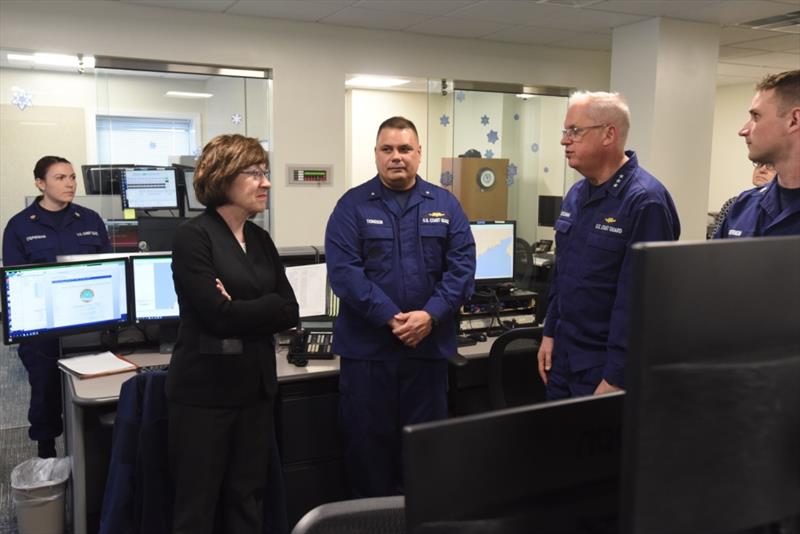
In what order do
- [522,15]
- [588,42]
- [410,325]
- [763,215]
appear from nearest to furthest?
1. [763,215]
2. [410,325]
3. [522,15]
4. [588,42]

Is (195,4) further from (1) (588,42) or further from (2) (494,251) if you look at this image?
→ (1) (588,42)

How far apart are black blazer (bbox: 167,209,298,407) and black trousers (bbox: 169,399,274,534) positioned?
53 mm

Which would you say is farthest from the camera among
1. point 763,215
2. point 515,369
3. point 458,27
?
point 458,27

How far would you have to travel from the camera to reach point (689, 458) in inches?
23.3

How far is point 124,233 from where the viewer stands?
4871 millimetres

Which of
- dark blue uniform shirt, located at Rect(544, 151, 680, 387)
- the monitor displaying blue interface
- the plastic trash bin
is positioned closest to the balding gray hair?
dark blue uniform shirt, located at Rect(544, 151, 680, 387)

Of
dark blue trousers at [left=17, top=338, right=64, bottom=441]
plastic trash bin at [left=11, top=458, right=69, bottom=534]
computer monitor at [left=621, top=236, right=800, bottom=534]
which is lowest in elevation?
plastic trash bin at [left=11, top=458, right=69, bottom=534]

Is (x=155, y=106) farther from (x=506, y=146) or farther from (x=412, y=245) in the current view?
(x=412, y=245)

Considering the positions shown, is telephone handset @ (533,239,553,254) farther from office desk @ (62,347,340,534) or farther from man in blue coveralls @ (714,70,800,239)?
man in blue coveralls @ (714,70,800,239)

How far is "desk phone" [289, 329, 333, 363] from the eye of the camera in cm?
266

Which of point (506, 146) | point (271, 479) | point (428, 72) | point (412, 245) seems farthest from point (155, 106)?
point (271, 479)

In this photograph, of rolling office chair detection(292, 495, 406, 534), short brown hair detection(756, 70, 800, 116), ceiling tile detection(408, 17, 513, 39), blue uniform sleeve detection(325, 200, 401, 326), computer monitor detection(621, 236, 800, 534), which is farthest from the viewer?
ceiling tile detection(408, 17, 513, 39)

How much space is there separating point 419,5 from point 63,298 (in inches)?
122

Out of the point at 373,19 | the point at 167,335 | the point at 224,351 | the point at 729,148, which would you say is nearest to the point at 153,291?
the point at 167,335
